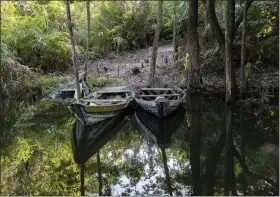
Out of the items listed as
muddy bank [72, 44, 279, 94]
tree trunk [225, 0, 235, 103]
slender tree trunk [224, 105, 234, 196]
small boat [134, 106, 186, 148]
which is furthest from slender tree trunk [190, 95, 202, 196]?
muddy bank [72, 44, 279, 94]

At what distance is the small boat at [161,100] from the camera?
10.2m

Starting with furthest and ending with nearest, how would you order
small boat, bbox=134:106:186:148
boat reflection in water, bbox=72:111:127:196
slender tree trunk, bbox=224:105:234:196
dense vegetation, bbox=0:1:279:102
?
dense vegetation, bbox=0:1:279:102 < small boat, bbox=134:106:186:148 < boat reflection in water, bbox=72:111:127:196 < slender tree trunk, bbox=224:105:234:196

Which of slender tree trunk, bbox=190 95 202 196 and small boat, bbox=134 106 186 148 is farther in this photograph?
small boat, bbox=134 106 186 148

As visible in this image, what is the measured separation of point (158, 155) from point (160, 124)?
2.16 meters

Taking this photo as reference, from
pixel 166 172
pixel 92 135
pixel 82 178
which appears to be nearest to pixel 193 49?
pixel 92 135

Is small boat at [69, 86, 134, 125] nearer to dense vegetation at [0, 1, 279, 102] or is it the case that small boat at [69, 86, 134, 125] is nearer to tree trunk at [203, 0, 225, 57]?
tree trunk at [203, 0, 225, 57]

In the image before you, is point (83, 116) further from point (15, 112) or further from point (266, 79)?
point (266, 79)

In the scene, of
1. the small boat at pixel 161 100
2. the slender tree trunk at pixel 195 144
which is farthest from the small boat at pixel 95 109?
the slender tree trunk at pixel 195 144

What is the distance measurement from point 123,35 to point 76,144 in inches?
500

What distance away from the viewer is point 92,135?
9.92 m

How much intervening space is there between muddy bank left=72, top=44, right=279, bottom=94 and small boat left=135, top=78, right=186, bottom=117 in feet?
6.05

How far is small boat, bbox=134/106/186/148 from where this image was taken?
31.2 ft

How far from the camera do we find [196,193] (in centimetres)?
631

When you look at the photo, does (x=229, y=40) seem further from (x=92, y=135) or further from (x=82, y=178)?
(x=82, y=178)
